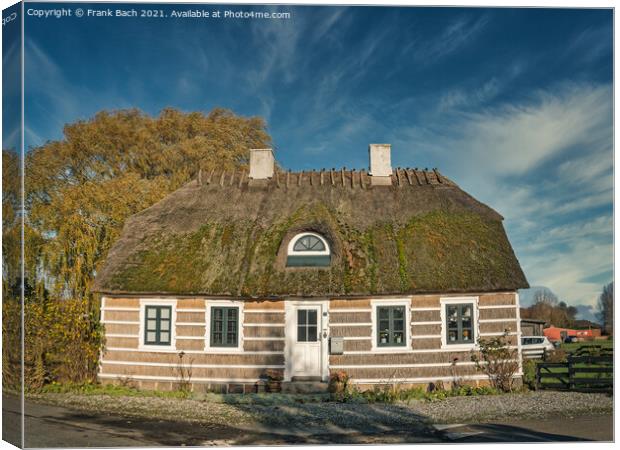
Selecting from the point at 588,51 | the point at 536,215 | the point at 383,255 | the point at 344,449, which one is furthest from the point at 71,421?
the point at 588,51

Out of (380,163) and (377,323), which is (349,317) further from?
(380,163)

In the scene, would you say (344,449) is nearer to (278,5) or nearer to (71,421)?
(71,421)

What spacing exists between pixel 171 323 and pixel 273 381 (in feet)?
10.2

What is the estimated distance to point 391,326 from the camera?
13.6 meters

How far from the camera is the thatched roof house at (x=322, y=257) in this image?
44.4 ft

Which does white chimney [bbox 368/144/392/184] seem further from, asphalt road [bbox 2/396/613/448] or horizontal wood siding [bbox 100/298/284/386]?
asphalt road [bbox 2/396/613/448]

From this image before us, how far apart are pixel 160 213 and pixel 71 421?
7.25 metres

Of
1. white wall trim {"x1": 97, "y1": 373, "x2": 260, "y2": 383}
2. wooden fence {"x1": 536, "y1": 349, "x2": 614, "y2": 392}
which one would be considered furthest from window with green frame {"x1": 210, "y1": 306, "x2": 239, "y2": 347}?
wooden fence {"x1": 536, "y1": 349, "x2": 614, "y2": 392}

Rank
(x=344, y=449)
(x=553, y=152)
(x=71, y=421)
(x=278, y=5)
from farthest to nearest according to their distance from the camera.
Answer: (x=553, y=152)
(x=71, y=421)
(x=278, y=5)
(x=344, y=449)

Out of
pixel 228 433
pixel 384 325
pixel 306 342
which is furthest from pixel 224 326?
pixel 228 433

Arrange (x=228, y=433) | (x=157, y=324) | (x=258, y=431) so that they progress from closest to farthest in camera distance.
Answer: (x=228, y=433) < (x=258, y=431) < (x=157, y=324)

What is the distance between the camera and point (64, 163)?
54.1 ft

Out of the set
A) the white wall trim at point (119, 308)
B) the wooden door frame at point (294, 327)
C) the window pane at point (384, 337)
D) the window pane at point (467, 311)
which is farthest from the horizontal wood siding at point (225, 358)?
the window pane at point (467, 311)

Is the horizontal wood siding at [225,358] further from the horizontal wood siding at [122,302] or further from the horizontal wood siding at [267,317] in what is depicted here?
the horizontal wood siding at [122,302]
